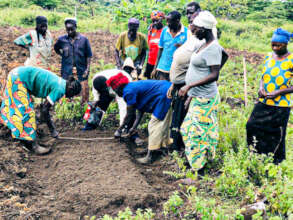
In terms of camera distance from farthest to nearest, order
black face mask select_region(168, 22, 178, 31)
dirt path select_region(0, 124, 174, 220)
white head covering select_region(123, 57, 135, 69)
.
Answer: white head covering select_region(123, 57, 135, 69), black face mask select_region(168, 22, 178, 31), dirt path select_region(0, 124, 174, 220)

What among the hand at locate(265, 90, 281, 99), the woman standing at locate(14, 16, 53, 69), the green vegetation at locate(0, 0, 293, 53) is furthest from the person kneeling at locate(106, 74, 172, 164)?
the green vegetation at locate(0, 0, 293, 53)

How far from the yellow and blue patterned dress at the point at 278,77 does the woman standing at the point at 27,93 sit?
252 centimetres

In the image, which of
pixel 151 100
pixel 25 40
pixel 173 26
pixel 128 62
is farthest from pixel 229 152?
pixel 25 40

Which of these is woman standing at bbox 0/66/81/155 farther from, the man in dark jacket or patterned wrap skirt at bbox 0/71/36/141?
the man in dark jacket

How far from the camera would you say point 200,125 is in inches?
137

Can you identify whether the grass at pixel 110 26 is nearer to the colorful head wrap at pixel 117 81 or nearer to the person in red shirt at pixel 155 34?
the person in red shirt at pixel 155 34

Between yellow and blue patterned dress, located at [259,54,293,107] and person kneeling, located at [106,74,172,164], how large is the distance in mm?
1280

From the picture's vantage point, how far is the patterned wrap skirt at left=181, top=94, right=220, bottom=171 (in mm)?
3443

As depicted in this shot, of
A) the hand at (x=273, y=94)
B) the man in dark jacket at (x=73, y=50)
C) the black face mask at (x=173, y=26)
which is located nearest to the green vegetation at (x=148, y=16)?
the man in dark jacket at (x=73, y=50)

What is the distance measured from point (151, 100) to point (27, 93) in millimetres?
1759

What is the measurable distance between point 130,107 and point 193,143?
1078 millimetres

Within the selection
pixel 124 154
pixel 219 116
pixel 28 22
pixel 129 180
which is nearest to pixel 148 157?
pixel 124 154

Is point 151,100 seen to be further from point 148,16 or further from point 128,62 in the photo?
point 148,16

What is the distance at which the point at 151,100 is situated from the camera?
4.21 metres
